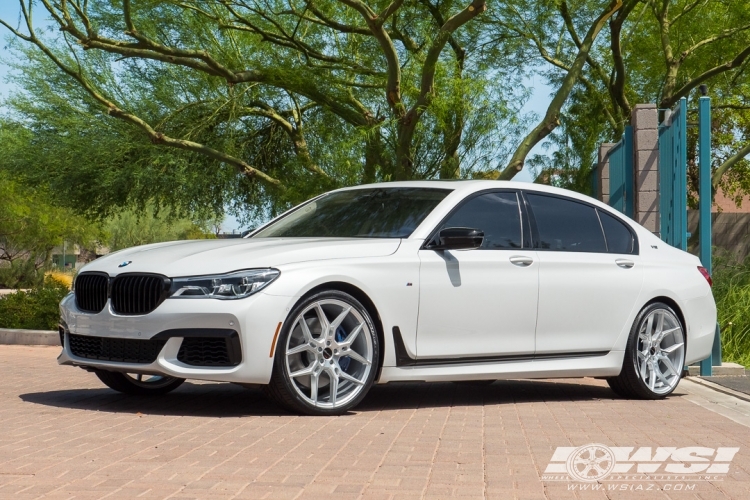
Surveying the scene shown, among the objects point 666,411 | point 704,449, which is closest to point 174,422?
point 704,449

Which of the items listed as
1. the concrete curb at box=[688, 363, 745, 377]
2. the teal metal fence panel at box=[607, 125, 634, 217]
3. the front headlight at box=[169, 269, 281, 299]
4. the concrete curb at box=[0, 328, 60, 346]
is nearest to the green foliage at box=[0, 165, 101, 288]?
the concrete curb at box=[0, 328, 60, 346]

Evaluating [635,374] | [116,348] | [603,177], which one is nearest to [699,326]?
[635,374]

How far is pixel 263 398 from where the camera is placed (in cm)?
862

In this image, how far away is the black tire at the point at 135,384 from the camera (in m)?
8.59

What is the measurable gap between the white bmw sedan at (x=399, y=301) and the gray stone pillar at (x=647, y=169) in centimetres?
330

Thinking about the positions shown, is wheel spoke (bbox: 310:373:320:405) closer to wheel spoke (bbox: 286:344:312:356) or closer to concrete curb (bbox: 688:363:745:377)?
wheel spoke (bbox: 286:344:312:356)

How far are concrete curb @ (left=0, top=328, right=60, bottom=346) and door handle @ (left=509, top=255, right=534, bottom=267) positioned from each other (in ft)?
27.9

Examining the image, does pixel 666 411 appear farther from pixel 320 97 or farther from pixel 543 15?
pixel 543 15

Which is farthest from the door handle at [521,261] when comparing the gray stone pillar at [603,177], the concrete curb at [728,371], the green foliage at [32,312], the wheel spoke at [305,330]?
the green foliage at [32,312]

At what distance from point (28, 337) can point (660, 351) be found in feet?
30.1

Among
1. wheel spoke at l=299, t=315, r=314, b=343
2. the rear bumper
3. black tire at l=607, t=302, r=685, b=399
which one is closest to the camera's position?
wheel spoke at l=299, t=315, r=314, b=343

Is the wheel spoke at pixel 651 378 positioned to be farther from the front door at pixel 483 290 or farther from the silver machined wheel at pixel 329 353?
the silver machined wheel at pixel 329 353

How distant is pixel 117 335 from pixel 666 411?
157 inches

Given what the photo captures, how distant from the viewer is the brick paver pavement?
5113 mm
